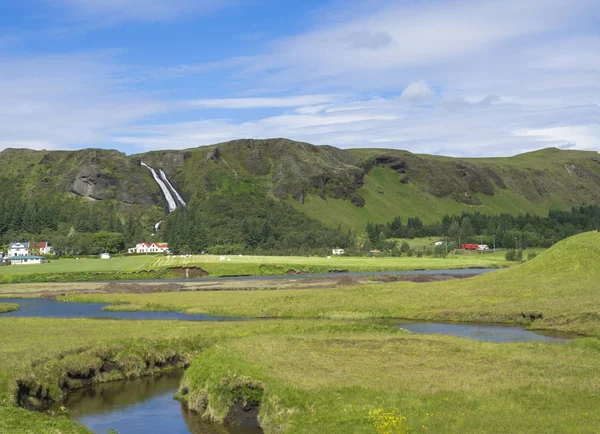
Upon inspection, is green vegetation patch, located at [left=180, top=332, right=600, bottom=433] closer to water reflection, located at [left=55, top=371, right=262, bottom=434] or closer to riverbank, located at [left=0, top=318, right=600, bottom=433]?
riverbank, located at [left=0, top=318, right=600, bottom=433]

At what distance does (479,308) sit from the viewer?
68.8m

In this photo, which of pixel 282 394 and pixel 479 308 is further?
pixel 479 308

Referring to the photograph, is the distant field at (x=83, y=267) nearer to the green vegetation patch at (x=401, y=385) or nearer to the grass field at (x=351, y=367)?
→ the grass field at (x=351, y=367)

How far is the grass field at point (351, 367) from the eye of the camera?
2570 cm

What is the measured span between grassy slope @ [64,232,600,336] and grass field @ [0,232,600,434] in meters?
0.33

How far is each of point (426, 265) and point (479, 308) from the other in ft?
333

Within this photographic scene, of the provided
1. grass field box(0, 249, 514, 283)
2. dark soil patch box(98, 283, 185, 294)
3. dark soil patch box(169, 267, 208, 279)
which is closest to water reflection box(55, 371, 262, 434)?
dark soil patch box(98, 283, 185, 294)

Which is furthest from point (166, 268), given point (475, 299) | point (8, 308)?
point (475, 299)

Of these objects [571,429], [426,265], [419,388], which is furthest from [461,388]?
[426,265]

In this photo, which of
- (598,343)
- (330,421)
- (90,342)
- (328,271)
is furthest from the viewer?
(328,271)

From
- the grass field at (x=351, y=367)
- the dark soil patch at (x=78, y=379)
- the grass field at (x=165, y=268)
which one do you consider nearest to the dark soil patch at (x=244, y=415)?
the grass field at (x=351, y=367)

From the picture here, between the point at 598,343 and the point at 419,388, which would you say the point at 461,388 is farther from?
the point at 598,343

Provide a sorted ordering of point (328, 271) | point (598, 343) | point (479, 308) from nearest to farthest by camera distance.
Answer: point (598, 343) < point (479, 308) < point (328, 271)

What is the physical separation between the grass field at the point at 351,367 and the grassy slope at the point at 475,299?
1.07 ft
